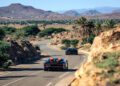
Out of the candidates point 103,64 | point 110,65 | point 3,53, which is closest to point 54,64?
point 3,53

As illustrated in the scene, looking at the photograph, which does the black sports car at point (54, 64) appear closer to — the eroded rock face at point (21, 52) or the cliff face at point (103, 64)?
the eroded rock face at point (21, 52)

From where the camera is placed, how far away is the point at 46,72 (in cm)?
3900

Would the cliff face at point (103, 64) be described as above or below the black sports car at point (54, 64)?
above

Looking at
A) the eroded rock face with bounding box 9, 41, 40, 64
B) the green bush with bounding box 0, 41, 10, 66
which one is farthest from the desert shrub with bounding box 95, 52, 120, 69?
the eroded rock face with bounding box 9, 41, 40, 64

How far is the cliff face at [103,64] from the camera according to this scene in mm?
17094

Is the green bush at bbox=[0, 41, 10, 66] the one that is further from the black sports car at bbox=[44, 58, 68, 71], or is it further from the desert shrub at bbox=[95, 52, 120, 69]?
the desert shrub at bbox=[95, 52, 120, 69]

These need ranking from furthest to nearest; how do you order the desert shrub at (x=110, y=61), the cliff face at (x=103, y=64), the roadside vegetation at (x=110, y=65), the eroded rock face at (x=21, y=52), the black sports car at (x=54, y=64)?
the eroded rock face at (x=21, y=52)
the black sports car at (x=54, y=64)
the desert shrub at (x=110, y=61)
the cliff face at (x=103, y=64)
the roadside vegetation at (x=110, y=65)

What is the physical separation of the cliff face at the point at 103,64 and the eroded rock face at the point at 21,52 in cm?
3160

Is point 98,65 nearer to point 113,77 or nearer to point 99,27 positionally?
point 113,77

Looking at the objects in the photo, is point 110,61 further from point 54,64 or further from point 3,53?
point 3,53

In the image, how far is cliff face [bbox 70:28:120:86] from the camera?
56.1 ft

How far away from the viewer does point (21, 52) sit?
192ft

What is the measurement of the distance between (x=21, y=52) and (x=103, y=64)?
41.0 m

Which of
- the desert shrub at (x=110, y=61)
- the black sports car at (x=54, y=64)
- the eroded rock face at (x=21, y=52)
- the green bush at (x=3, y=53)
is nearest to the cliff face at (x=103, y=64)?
the desert shrub at (x=110, y=61)
